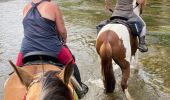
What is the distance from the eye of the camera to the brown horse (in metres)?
2.20

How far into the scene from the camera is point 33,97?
2475mm

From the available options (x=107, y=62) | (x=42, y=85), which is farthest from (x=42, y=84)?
(x=107, y=62)

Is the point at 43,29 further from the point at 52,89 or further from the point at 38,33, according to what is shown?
the point at 52,89

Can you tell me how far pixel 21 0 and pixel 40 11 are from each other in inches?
709

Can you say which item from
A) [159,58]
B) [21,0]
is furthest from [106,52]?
[21,0]

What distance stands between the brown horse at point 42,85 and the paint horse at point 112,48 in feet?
7.64

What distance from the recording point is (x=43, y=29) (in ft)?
12.3

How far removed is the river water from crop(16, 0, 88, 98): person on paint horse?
265cm

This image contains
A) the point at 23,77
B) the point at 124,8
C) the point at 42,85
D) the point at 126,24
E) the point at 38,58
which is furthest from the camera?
the point at 124,8

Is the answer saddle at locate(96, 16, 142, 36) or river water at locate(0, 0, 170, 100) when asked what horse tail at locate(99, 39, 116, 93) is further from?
saddle at locate(96, 16, 142, 36)

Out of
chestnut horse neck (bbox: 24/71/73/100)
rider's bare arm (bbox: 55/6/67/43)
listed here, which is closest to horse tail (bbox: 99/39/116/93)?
rider's bare arm (bbox: 55/6/67/43)

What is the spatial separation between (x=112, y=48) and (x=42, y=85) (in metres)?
3.56

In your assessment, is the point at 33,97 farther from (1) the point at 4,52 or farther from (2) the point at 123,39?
(1) the point at 4,52

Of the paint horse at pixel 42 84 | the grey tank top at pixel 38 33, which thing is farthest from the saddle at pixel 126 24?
the paint horse at pixel 42 84
